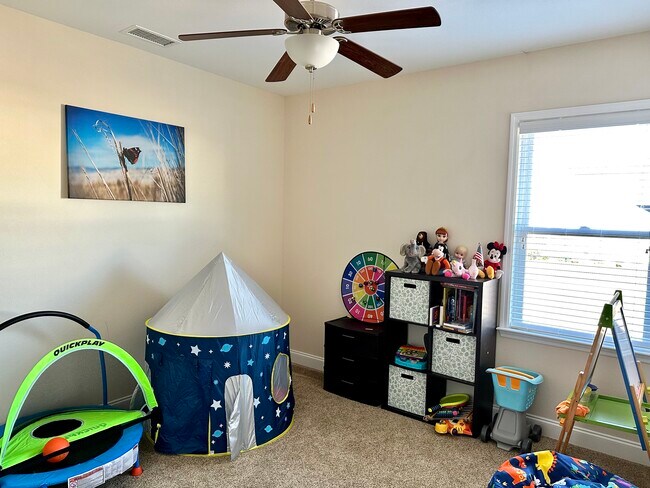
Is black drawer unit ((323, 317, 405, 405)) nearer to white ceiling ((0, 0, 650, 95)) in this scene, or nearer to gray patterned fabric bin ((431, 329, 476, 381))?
gray patterned fabric bin ((431, 329, 476, 381))

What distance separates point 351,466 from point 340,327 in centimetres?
117

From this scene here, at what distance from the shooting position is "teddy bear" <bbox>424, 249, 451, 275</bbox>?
3.30 meters

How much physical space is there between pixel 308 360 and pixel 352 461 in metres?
1.63

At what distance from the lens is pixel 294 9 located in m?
1.69

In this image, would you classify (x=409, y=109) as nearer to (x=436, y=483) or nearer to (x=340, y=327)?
(x=340, y=327)

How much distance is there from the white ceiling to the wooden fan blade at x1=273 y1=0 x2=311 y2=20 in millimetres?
763

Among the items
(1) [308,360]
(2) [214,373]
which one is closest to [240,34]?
(2) [214,373]

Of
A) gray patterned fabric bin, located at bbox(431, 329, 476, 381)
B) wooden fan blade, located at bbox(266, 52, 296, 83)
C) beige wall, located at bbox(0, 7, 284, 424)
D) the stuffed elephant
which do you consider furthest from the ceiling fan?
gray patterned fabric bin, located at bbox(431, 329, 476, 381)

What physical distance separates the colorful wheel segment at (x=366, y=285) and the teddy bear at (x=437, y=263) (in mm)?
485

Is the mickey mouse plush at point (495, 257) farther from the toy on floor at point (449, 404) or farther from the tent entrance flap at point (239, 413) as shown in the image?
the tent entrance flap at point (239, 413)

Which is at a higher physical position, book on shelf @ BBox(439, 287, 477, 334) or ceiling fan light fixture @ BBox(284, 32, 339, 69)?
ceiling fan light fixture @ BBox(284, 32, 339, 69)

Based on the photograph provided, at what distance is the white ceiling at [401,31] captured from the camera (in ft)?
8.02

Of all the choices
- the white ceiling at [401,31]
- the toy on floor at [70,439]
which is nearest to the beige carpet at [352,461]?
the toy on floor at [70,439]

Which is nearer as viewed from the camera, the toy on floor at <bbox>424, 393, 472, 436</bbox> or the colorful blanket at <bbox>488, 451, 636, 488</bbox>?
the colorful blanket at <bbox>488, 451, 636, 488</bbox>
